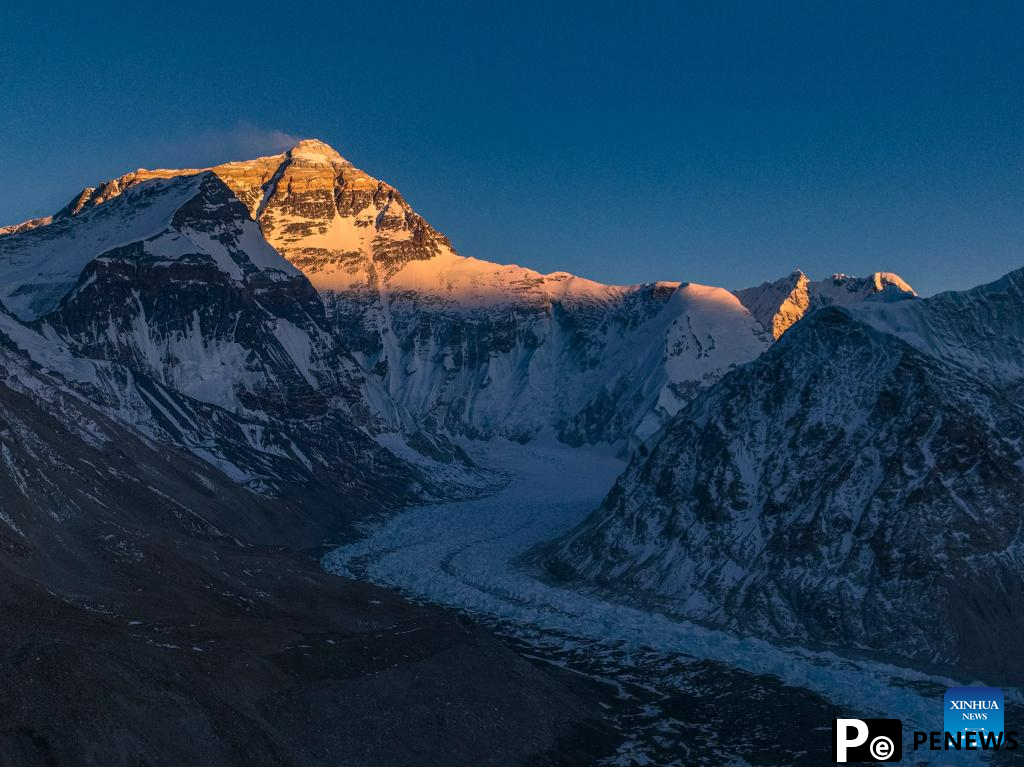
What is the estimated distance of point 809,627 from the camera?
250 ft

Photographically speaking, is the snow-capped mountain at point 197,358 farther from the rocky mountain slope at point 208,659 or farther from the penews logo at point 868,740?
the penews logo at point 868,740

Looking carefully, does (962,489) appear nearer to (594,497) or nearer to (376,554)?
(376,554)

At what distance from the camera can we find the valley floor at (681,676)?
5353cm

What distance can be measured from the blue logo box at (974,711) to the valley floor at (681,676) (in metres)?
1.18

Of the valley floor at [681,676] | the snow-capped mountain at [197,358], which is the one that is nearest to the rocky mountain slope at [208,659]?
the valley floor at [681,676]

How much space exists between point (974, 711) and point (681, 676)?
19.0 meters

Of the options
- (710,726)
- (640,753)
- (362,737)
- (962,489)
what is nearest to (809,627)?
(962,489)

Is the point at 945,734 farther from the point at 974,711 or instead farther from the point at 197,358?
the point at 197,358

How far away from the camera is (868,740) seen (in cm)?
5175

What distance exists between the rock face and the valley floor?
554cm

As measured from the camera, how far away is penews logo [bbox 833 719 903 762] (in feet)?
164

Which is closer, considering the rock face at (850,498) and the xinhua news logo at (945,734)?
the xinhua news logo at (945,734)

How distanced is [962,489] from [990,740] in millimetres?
32559

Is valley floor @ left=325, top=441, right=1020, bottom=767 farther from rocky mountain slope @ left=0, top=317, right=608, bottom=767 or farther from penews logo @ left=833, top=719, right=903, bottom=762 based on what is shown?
rocky mountain slope @ left=0, top=317, right=608, bottom=767
